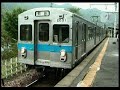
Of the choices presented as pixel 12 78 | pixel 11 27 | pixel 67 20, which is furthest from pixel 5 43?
pixel 67 20

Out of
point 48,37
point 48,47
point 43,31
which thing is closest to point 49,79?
point 48,47

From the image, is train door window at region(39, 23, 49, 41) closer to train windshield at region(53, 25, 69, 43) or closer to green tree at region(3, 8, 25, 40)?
train windshield at region(53, 25, 69, 43)

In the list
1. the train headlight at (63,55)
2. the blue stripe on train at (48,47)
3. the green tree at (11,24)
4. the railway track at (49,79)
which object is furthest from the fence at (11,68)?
the green tree at (11,24)

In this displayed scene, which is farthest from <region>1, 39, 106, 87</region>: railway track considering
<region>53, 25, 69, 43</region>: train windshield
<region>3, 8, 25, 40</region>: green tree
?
<region>3, 8, 25, 40</region>: green tree

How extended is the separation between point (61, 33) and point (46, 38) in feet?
2.26

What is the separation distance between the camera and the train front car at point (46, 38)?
10141mm

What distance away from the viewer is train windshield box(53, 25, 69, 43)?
399 inches

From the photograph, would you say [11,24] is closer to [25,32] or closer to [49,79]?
[49,79]

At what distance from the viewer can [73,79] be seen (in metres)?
8.84

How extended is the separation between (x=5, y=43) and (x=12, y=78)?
42.7ft

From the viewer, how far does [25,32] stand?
10984 millimetres

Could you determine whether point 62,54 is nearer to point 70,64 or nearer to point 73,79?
point 70,64

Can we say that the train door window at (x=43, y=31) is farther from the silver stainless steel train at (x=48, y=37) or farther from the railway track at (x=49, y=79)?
the railway track at (x=49, y=79)

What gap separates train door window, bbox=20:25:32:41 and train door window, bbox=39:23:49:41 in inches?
17.0
